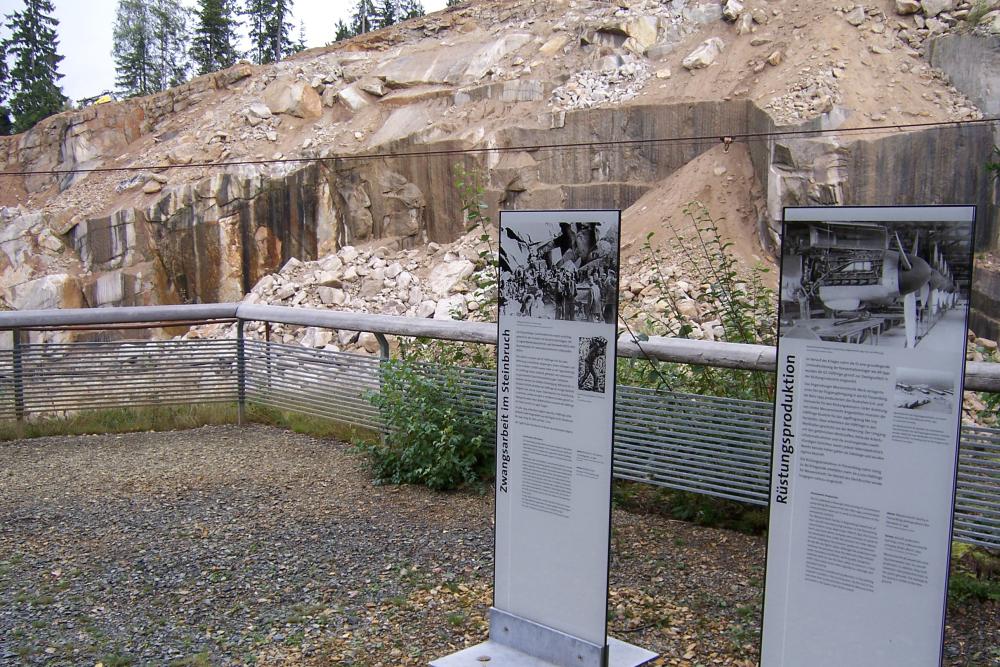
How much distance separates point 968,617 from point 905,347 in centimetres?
205

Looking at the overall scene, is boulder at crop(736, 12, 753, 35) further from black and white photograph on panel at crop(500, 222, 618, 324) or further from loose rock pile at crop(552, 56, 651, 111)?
black and white photograph on panel at crop(500, 222, 618, 324)

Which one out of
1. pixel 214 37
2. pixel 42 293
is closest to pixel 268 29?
pixel 214 37

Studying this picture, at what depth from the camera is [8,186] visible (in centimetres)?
4016

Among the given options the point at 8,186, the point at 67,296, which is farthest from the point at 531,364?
the point at 8,186

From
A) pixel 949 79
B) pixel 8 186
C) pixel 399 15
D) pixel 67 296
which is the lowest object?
pixel 67 296

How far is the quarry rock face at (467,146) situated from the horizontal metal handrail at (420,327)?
13899 mm

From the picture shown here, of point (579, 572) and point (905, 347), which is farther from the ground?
point (905, 347)

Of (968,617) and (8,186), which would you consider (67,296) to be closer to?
(8,186)

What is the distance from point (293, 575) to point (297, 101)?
3245 cm

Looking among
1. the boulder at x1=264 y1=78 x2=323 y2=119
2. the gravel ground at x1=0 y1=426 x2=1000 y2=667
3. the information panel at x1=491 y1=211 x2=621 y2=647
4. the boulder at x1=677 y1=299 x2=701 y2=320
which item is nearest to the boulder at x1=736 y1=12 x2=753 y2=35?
the boulder at x1=677 y1=299 x2=701 y2=320

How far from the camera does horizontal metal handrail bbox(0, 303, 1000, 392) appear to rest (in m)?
4.82

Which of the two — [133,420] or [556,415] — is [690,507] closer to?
[556,415]

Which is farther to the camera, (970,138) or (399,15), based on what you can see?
(399,15)

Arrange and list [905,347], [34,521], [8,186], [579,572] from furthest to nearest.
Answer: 1. [8,186]
2. [34,521]
3. [579,572]
4. [905,347]
